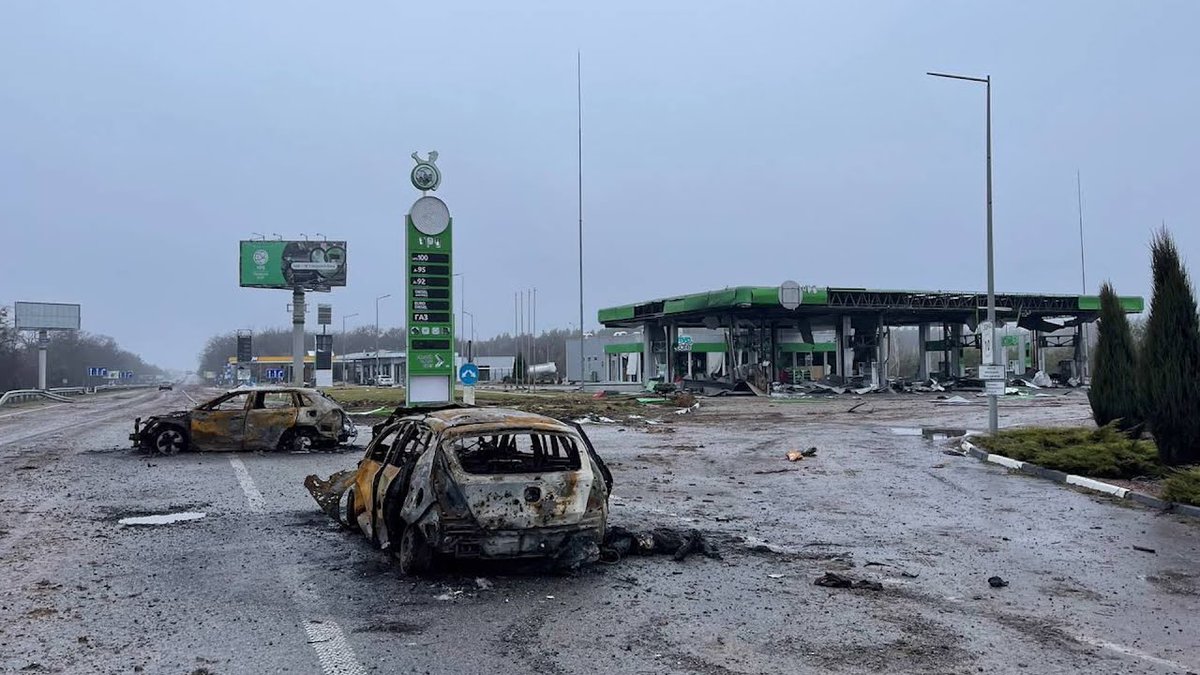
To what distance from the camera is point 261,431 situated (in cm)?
1867

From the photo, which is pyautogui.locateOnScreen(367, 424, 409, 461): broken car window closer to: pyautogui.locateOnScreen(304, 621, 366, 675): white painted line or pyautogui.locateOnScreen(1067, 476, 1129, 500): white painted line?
pyautogui.locateOnScreen(304, 621, 366, 675): white painted line

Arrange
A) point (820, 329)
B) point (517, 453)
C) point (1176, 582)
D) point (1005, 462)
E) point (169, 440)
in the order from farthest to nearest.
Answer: point (820, 329) → point (169, 440) → point (1005, 462) → point (517, 453) → point (1176, 582)

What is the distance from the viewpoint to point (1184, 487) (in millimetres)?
11188

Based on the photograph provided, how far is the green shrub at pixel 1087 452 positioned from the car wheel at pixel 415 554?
1187cm

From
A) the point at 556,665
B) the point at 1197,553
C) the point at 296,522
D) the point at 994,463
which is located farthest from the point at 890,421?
the point at 556,665

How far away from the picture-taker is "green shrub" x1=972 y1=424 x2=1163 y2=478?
1423 centimetres

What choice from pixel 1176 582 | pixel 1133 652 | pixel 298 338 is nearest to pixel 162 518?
pixel 1133 652

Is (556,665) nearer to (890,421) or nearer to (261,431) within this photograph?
(261,431)

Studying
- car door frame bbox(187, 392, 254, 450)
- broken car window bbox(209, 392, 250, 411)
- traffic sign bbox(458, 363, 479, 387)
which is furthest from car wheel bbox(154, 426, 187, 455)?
traffic sign bbox(458, 363, 479, 387)

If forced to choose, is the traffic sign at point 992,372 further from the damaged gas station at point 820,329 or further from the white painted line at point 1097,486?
the damaged gas station at point 820,329

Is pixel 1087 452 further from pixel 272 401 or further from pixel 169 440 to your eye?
pixel 169 440

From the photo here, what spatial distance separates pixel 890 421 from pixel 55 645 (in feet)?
92.3

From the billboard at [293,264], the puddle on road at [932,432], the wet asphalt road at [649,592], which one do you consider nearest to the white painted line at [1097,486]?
the wet asphalt road at [649,592]

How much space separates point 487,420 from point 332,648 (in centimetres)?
260
